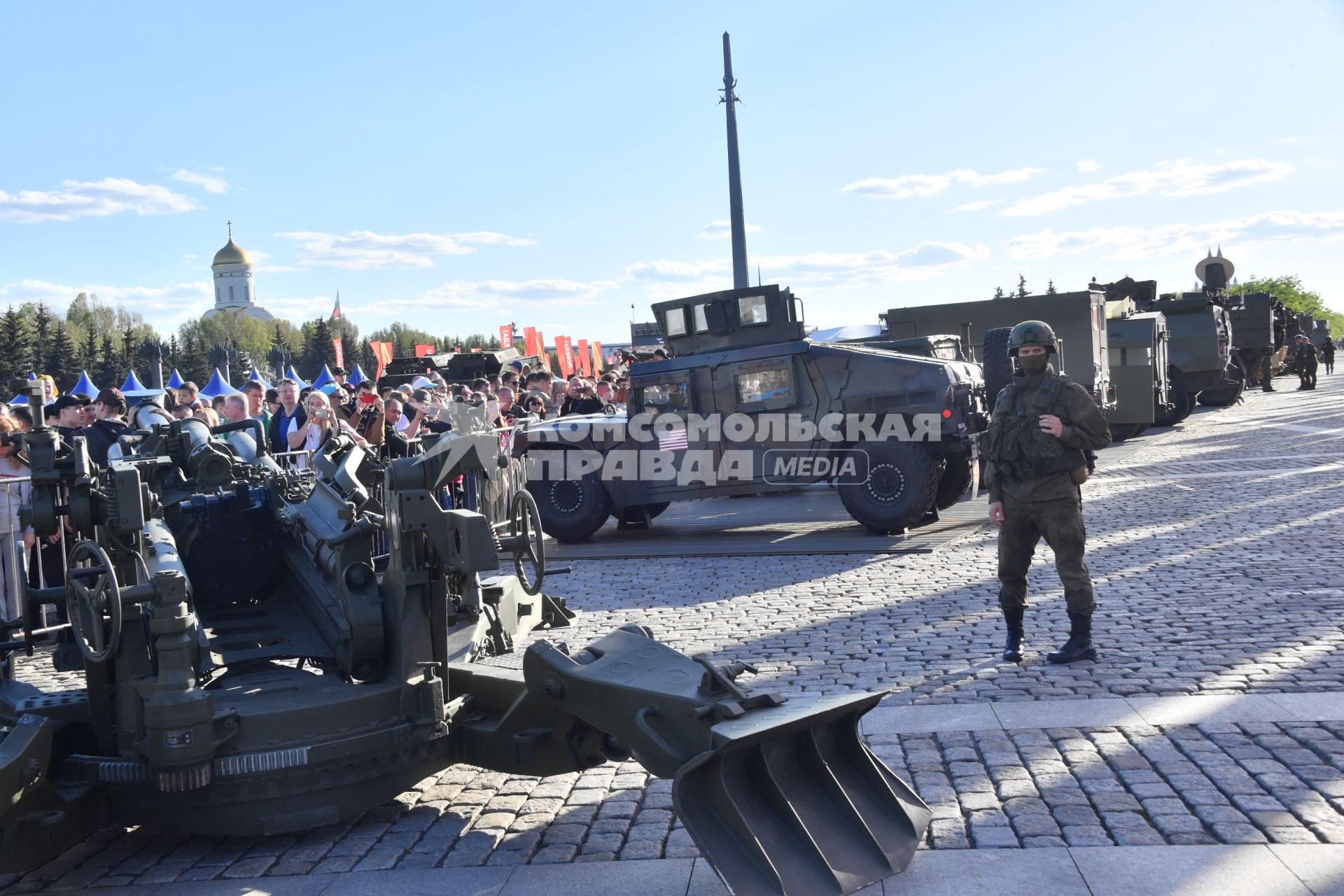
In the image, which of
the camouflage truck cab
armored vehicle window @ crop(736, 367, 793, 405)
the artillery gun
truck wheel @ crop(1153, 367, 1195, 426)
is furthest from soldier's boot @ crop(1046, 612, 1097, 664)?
the camouflage truck cab

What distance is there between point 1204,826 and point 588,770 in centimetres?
264

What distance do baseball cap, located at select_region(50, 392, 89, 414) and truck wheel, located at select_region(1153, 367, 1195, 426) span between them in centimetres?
2228

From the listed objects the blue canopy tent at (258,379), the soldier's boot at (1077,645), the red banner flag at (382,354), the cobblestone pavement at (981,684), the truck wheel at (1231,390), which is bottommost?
the cobblestone pavement at (981,684)

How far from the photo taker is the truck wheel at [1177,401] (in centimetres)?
2716

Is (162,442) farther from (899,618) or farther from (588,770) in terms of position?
(899,618)

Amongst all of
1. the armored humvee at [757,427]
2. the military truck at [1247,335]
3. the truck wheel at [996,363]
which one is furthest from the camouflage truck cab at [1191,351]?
the armored humvee at [757,427]

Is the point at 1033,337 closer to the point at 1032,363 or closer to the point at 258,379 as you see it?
the point at 1032,363

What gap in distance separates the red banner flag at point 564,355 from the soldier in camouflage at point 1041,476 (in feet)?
98.6

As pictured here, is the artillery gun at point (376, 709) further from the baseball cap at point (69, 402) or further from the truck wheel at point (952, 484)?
the truck wheel at point (952, 484)

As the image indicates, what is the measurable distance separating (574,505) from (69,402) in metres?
5.36

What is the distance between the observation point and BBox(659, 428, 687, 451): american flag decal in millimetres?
Answer: 13648

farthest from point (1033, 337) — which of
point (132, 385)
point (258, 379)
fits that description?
point (132, 385)

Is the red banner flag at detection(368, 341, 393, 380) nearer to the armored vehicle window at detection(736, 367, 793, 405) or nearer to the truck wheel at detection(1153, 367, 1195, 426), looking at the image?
the truck wheel at detection(1153, 367, 1195, 426)

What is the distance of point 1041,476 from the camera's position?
7328mm
